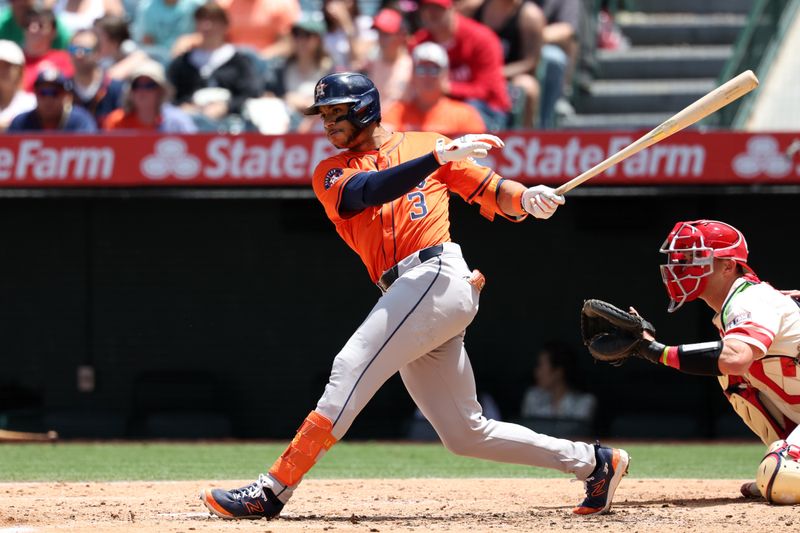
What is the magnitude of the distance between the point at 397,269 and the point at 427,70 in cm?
442

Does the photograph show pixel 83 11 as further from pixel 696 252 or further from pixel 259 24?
pixel 696 252

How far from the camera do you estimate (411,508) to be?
16.6 ft

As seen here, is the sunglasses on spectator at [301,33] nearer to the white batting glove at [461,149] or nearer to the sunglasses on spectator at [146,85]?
the sunglasses on spectator at [146,85]

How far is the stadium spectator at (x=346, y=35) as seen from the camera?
10.2 m

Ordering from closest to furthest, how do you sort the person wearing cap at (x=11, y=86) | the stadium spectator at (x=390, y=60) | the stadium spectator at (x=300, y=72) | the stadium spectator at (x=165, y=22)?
the stadium spectator at (x=390, y=60) < the person wearing cap at (x=11, y=86) < the stadium spectator at (x=300, y=72) < the stadium spectator at (x=165, y=22)

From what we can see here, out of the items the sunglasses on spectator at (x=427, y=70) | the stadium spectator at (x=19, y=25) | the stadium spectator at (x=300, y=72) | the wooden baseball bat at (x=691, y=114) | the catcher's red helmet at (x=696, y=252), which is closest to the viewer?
the wooden baseball bat at (x=691, y=114)

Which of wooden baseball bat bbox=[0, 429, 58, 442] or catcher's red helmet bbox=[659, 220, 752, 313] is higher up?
catcher's red helmet bbox=[659, 220, 752, 313]

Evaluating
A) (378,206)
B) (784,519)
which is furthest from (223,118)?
(784,519)

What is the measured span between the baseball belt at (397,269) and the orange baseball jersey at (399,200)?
0.07 feet

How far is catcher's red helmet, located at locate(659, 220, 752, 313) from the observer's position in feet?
15.7

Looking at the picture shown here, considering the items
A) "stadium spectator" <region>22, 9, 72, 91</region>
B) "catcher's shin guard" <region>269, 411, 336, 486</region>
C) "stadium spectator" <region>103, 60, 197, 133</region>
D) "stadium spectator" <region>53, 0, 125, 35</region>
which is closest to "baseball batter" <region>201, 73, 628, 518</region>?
"catcher's shin guard" <region>269, 411, 336, 486</region>

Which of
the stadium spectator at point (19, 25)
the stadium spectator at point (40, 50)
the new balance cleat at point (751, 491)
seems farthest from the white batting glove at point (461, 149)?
the stadium spectator at point (19, 25)

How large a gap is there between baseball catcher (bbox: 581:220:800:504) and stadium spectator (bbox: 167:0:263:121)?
558 cm

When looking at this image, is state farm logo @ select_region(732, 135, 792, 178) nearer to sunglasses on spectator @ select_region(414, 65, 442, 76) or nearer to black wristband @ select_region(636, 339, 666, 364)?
sunglasses on spectator @ select_region(414, 65, 442, 76)
